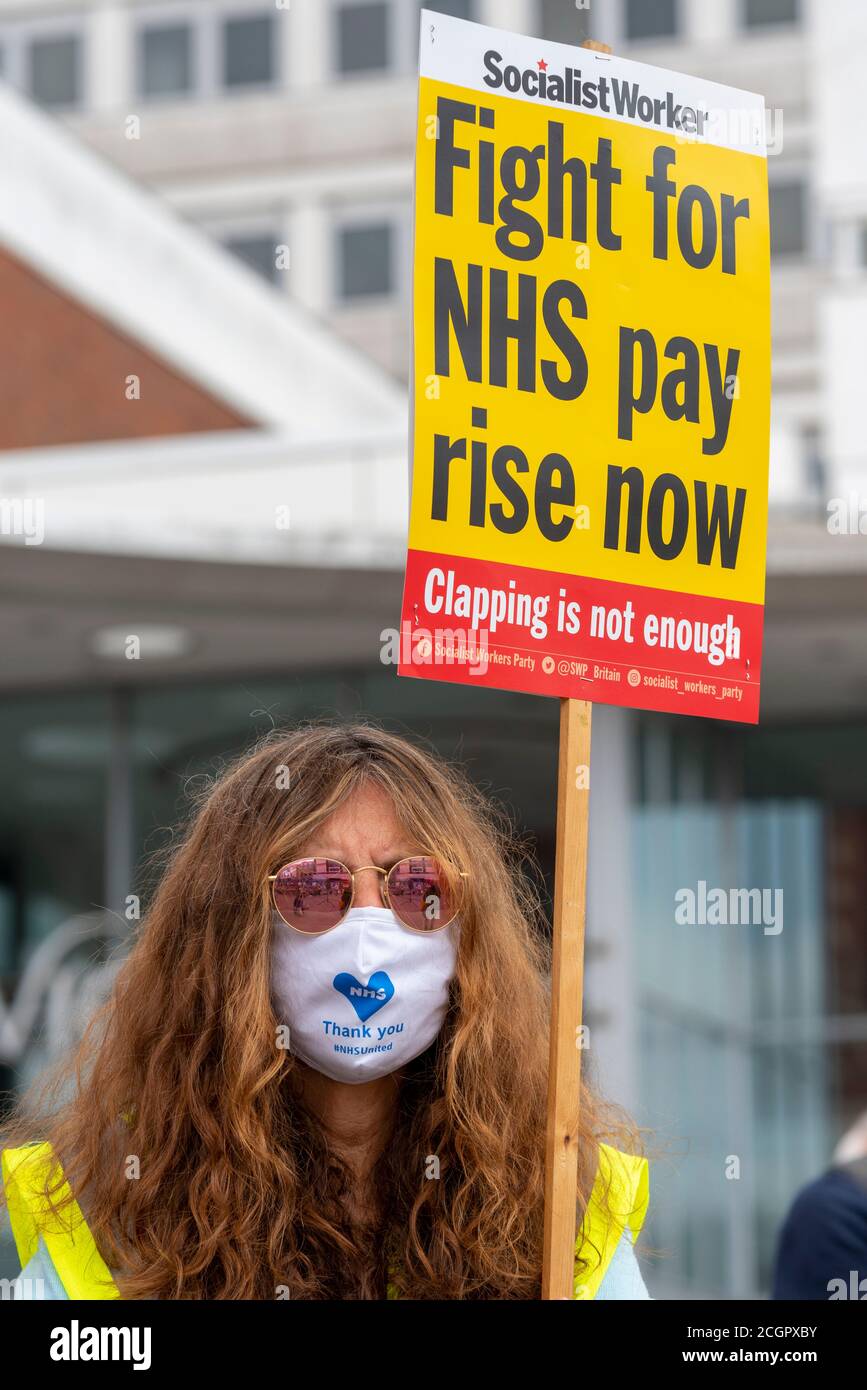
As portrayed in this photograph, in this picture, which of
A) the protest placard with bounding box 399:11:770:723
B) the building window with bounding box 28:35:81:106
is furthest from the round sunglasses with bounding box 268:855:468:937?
the building window with bounding box 28:35:81:106

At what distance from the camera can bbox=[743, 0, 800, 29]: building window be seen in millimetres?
21094

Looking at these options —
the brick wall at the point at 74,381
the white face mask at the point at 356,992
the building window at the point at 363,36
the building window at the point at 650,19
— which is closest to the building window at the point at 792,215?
the building window at the point at 650,19

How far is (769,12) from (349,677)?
13.2 metres

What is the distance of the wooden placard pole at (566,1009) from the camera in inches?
85.6

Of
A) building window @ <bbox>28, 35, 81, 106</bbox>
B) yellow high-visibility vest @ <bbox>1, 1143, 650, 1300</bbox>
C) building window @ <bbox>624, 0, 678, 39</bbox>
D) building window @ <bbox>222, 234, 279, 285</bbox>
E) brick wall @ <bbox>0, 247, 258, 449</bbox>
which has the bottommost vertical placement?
yellow high-visibility vest @ <bbox>1, 1143, 650, 1300</bbox>

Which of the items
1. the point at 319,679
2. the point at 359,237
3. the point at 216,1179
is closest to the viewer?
the point at 216,1179

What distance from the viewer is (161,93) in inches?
952

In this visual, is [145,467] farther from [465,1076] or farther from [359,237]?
[359,237]

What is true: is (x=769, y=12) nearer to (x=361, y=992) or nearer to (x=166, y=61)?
(x=166, y=61)

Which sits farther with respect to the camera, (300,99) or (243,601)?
(300,99)

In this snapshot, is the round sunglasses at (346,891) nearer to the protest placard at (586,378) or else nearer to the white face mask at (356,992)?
the white face mask at (356,992)

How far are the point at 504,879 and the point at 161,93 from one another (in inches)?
921

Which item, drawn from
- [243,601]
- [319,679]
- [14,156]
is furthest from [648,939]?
[14,156]

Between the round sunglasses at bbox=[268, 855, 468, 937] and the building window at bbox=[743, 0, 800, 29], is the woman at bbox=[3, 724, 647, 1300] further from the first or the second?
the building window at bbox=[743, 0, 800, 29]
